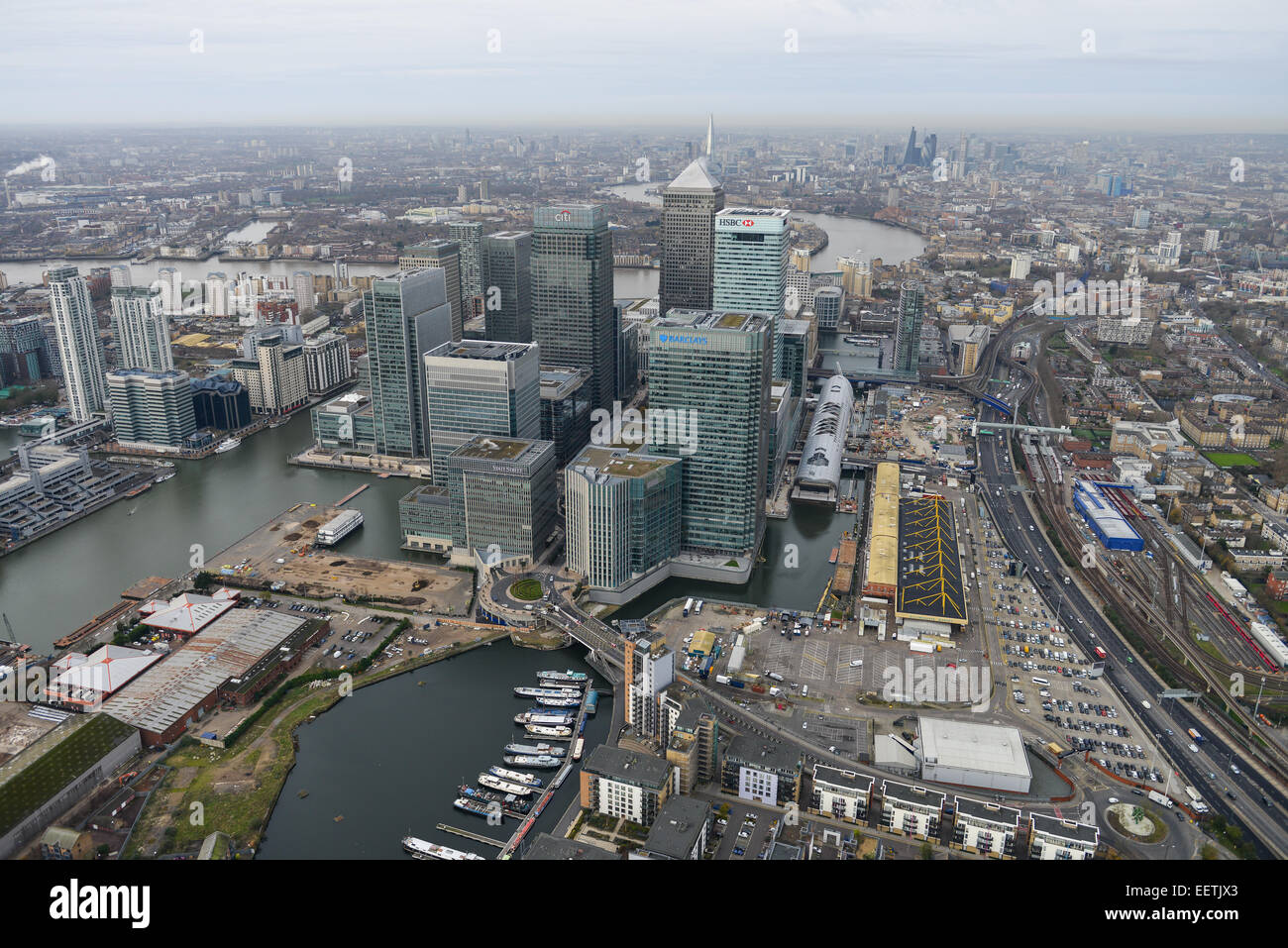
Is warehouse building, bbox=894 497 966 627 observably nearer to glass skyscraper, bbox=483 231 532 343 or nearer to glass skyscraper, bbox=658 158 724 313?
glass skyscraper, bbox=658 158 724 313

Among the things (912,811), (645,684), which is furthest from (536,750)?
(912,811)

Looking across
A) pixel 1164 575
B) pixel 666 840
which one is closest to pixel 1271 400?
pixel 1164 575

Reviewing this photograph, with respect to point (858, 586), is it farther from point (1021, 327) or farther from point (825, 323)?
point (1021, 327)

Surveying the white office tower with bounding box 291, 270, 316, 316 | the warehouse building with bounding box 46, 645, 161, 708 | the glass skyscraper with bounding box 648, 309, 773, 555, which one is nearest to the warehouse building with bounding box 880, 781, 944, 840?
the glass skyscraper with bounding box 648, 309, 773, 555

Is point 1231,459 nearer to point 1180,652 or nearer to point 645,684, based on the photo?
point 1180,652

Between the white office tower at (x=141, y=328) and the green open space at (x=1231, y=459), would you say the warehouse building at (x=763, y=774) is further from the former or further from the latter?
the white office tower at (x=141, y=328)
